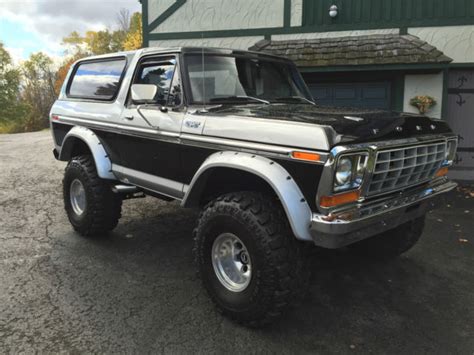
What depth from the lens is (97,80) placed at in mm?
5012

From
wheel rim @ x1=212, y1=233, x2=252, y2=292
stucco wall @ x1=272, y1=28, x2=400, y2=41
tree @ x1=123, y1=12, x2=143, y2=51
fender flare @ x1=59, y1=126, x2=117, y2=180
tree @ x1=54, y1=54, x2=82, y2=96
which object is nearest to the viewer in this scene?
wheel rim @ x1=212, y1=233, x2=252, y2=292

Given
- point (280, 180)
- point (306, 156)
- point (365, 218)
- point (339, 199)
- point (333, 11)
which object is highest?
point (333, 11)

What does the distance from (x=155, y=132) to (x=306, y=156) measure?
173 cm

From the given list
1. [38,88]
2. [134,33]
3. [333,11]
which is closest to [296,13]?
[333,11]

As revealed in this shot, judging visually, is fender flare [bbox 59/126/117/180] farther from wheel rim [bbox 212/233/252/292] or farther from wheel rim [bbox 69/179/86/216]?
wheel rim [bbox 212/233/252/292]

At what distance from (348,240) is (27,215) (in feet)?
15.8

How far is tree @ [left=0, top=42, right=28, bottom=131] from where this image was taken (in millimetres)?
48344

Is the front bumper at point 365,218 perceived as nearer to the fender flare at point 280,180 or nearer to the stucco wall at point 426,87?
the fender flare at point 280,180

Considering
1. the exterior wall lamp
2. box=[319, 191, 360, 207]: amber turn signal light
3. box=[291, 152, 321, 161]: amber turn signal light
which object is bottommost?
box=[319, 191, 360, 207]: amber turn signal light

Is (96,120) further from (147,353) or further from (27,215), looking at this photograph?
(147,353)

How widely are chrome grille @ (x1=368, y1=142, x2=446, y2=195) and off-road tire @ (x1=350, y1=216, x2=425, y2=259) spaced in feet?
2.39

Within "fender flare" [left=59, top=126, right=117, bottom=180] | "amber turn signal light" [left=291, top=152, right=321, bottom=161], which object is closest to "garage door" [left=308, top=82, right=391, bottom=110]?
"fender flare" [left=59, top=126, right=117, bottom=180]

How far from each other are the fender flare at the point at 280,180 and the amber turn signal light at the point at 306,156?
148 millimetres

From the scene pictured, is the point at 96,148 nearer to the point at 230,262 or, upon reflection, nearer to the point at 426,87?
the point at 230,262
